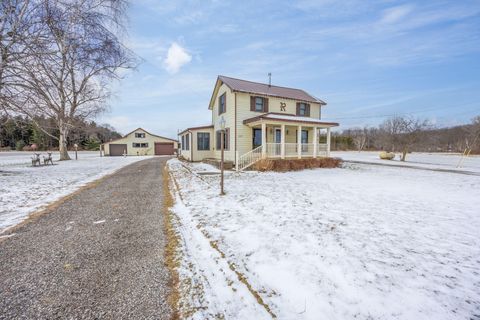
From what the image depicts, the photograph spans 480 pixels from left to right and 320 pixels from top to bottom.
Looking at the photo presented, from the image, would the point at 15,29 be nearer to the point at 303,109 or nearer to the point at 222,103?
the point at 222,103

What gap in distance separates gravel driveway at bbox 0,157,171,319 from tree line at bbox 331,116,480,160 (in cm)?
2343

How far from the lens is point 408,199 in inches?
229

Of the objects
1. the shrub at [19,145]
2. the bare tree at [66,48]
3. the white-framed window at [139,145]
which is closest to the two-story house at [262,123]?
the bare tree at [66,48]

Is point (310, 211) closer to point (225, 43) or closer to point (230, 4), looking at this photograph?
point (230, 4)

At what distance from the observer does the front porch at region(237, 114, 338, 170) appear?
12.0 m

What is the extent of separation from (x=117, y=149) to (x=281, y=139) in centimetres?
3382

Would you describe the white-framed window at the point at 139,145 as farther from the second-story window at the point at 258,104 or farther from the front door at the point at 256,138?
the second-story window at the point at 258,104

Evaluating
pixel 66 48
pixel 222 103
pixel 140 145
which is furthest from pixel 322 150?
pixel 140 145

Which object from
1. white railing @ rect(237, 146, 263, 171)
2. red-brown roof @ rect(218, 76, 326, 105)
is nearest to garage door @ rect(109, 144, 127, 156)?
red-brown roof @ rect(218, 76, 326, 105)

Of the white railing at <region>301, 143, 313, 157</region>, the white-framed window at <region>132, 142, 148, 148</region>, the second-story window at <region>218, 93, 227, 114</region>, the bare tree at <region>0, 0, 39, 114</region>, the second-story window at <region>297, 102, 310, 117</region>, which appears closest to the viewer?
the bare tree at <region>0, 0, 39, 114</region>

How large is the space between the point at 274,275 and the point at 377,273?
49.1 inches

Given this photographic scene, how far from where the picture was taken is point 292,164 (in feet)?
40.1

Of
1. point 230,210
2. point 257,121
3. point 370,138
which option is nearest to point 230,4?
point 257,121

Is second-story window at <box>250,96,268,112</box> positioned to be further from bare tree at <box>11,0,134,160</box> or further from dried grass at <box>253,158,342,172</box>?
bare tree at <box>11,0,134,160</box>
